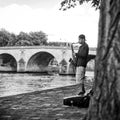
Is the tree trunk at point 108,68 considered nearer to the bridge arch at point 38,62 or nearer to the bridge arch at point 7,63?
the bridge arch at point 38,62

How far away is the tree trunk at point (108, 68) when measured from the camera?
289 centimetres

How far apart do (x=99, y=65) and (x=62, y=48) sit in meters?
46.3

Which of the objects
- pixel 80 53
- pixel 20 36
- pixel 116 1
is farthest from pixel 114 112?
pixel 20 36

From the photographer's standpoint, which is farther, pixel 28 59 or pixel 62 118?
pixel 28 59

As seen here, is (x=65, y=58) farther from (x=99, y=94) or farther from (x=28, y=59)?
(x=99, y=94)

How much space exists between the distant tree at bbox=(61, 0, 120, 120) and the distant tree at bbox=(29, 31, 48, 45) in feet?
219

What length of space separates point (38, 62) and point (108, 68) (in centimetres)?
5401

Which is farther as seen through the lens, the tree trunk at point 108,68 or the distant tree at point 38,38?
the distant tree at point 38,38

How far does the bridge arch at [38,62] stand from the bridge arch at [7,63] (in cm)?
510

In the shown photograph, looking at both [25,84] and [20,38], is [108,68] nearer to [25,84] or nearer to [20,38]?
[25,84]

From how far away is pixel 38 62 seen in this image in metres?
56.8

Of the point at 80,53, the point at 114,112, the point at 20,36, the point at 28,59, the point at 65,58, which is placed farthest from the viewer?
the point at 20,36

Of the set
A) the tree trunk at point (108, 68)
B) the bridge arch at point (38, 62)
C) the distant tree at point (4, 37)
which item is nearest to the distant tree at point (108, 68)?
the tree trunk at point (108, 68)

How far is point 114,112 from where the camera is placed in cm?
287
